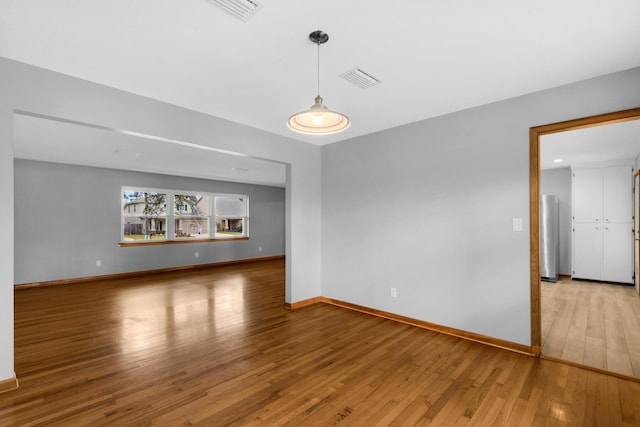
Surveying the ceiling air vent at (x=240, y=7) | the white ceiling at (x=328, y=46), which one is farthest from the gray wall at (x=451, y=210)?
the ceiling air vent at (x=240, y=7)

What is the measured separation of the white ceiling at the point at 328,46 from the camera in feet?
5.95

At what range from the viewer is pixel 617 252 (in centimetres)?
597

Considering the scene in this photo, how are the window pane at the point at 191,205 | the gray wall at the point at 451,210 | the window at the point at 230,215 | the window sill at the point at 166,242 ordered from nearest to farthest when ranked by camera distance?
the gray wall at the point at 451,210 < the window sill at the point at 166,242 < the window pane at the point at 191,205 < the window at the point at 230,215

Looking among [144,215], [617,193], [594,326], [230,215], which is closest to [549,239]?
[617,193]

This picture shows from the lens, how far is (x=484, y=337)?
321 cm

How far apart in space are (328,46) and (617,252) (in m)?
7.24

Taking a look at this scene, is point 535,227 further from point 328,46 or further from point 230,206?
point 230,206

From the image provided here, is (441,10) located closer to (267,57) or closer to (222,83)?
(267,57)

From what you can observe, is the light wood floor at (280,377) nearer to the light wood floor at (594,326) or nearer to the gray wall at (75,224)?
the light wood floor at (594,326)

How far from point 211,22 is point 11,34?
1402 millimetres

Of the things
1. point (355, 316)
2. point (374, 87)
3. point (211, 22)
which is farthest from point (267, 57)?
point (355, 316)

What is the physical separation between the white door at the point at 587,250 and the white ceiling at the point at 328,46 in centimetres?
514

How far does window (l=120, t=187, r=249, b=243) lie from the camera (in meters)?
7.28

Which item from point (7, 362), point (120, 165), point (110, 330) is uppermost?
point (120, 165)
